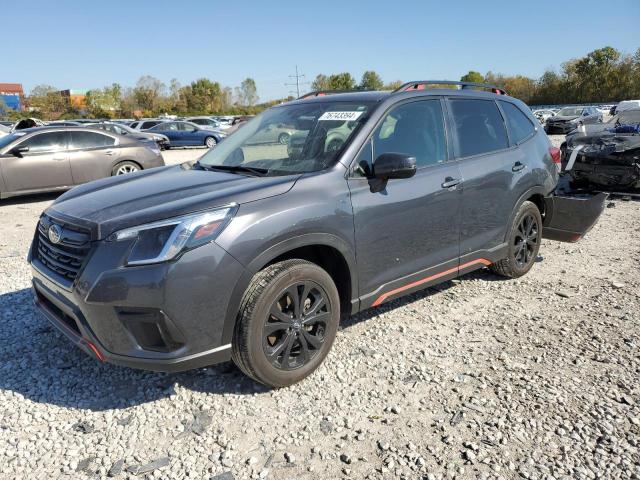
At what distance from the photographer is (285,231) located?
289 centimetres

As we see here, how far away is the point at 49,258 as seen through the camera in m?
3.06

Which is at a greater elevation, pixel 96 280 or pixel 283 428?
pixel 96 280

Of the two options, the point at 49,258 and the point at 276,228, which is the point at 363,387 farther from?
the point at 49,258

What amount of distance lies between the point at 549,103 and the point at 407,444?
293ft

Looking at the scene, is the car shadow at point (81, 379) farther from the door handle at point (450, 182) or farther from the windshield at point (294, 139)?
the door handle at point (450, 182)

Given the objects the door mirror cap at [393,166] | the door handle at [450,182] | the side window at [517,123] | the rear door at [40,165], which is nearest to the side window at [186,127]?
the rear door at [40,165]

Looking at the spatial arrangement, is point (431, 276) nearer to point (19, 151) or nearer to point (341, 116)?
point (341, 116)

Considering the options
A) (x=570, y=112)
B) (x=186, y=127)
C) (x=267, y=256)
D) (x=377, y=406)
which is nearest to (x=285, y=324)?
(x=267, y=256)

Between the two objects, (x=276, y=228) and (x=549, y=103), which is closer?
(x=276, y=228)

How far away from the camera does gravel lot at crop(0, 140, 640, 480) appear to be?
8.14 ft

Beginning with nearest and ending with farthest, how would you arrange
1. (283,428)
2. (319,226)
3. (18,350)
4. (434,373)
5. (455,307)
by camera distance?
(283,428) < (319,226) < (434,373) < (18,350) < (455,307)

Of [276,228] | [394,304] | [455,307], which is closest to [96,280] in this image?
[276,228]

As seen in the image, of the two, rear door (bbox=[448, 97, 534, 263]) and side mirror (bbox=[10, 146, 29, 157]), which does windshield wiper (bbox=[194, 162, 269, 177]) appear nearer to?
rear door (bbox=[448, 97, 534, 263])

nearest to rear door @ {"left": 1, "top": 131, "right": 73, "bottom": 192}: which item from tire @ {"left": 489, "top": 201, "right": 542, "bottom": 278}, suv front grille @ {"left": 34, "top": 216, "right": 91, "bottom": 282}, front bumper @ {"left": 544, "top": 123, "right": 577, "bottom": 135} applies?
suv front grille @ {"left": 34, "top": 216, "right": 91, "bottom": 282}
